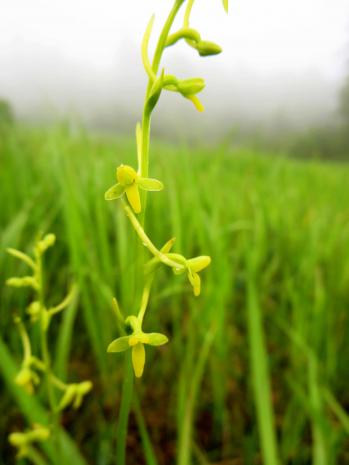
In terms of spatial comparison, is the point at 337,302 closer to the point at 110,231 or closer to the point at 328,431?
the point at 328,431

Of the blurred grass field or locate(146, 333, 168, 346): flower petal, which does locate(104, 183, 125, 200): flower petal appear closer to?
locate(146, 333, 168, 346): flower petal

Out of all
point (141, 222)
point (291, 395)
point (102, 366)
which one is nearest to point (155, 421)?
point (102, 366)

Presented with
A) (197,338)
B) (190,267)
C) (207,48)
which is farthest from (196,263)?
(197,338)

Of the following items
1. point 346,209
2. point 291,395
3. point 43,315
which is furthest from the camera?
point 346,209

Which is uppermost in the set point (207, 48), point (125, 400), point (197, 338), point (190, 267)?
point (207, 48)

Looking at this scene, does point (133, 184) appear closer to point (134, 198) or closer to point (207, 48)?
point (134, 198)

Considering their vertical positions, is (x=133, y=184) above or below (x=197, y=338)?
above

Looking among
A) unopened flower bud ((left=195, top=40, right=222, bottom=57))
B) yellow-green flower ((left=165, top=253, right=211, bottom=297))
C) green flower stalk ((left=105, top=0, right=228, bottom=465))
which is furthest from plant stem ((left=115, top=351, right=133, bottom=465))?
unopened flower bud ((left=195, top=40, right=222, bottom=57))

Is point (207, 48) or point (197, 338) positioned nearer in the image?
point (207, 48)
